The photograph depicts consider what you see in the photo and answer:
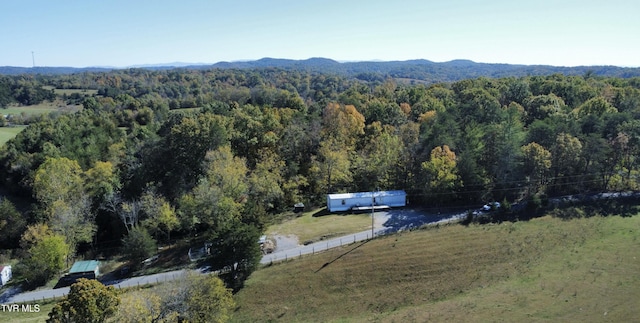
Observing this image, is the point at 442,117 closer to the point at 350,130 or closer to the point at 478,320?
the point at 350,130

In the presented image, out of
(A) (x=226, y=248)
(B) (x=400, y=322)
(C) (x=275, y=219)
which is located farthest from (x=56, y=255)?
(B) (x=400, y=322)

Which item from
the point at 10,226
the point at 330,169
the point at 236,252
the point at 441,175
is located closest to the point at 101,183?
the point at 10,226

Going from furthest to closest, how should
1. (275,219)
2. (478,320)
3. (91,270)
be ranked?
(275,219)
(91,270)
(478,320)

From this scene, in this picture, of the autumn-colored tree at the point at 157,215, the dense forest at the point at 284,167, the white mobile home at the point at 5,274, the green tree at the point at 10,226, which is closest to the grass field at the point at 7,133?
the dense forest at the point at 284,167

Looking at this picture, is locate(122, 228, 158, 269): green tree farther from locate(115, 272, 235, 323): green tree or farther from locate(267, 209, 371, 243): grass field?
locate(267, 209, 371, 243): grass field

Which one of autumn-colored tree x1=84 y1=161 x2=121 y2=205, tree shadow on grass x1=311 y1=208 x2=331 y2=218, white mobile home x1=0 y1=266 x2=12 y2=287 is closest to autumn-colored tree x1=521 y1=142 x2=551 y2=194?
tree shadow on grass x1=311 y1=208 x2=331 y2=218

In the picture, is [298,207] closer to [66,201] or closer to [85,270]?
[85,270]
